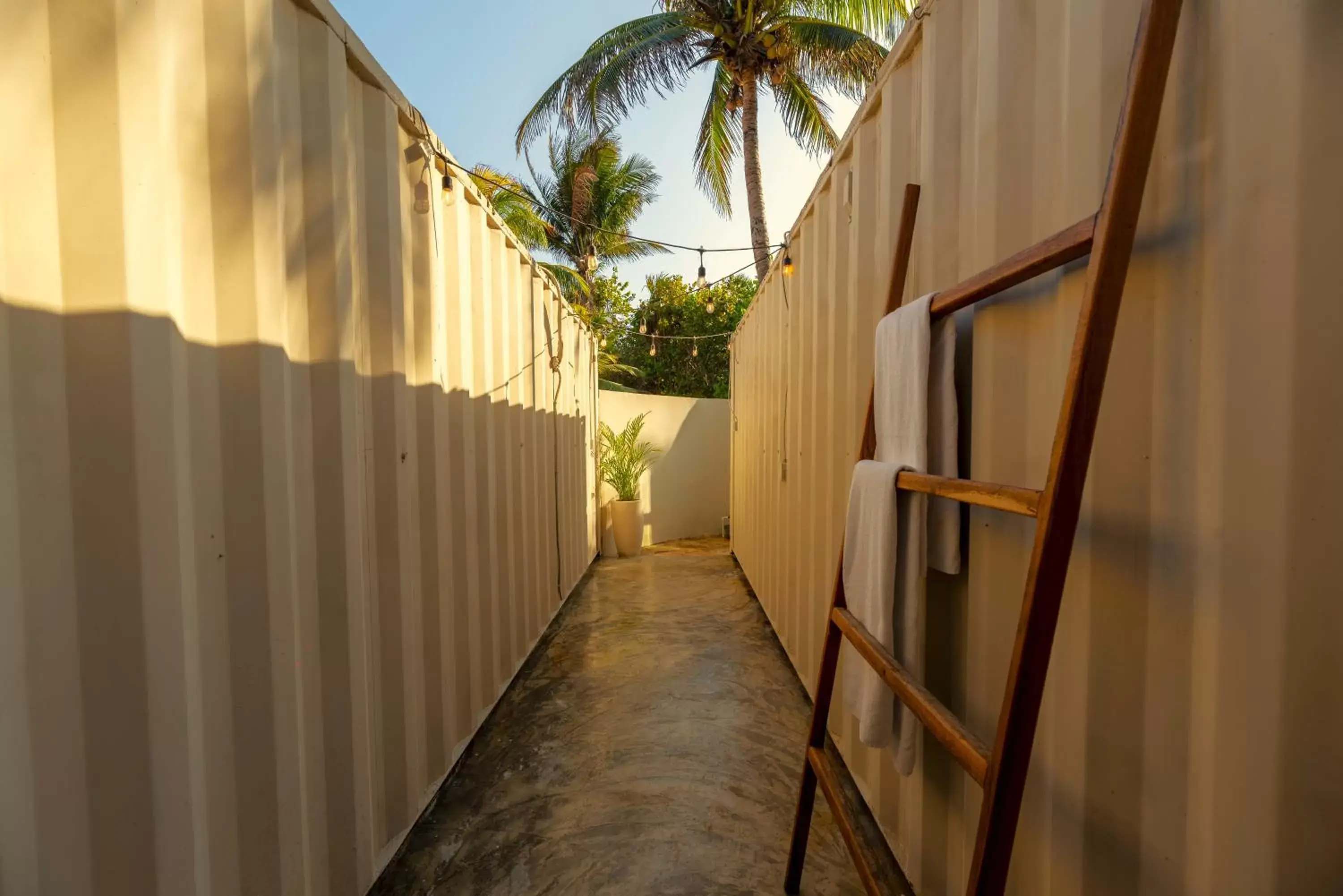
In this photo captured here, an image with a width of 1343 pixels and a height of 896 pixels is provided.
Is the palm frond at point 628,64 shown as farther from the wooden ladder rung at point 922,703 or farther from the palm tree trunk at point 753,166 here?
the wooden ladder rung at point 922,703

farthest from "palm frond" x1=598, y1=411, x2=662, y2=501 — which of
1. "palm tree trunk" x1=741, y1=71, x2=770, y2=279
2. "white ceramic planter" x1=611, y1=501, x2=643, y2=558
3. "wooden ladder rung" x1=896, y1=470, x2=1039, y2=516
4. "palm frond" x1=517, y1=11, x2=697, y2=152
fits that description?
"wooden ladder rung" x1=896, y1=470, x2=1039, y2=516

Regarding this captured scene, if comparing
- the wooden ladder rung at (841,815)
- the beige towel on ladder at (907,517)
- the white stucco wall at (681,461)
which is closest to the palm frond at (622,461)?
the white stucco wall at (681,461)

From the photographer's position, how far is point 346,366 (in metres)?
1.45

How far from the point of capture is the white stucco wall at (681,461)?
7242 mm

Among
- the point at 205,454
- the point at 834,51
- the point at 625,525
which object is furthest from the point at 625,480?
the point at 205,454

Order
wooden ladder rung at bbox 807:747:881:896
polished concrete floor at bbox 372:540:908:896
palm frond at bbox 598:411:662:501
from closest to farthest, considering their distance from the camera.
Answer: wooden ladder rung at bbox 807:747:881:896 → polished concrete floor at bbox 372:540:908:896 → palm frond at bbox 598:411:662:501

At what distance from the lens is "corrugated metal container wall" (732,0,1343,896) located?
0.63m

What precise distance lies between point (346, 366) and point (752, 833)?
193 centimetres

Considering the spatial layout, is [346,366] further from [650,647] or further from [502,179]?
[502,179]

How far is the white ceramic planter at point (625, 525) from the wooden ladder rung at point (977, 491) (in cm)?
529

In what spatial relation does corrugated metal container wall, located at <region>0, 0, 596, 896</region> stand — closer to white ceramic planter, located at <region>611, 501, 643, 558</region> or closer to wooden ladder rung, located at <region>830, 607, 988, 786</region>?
wooden ladder rung, located at <region>830, 607, 988, 786</region>

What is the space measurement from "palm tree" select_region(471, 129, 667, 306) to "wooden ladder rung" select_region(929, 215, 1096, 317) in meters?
9.25

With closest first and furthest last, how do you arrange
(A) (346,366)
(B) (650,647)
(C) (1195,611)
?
1. (C) (1195,611)
2. (A) (346,366)
3. (B) (650,647)

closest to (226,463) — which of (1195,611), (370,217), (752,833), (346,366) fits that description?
(346,366)
